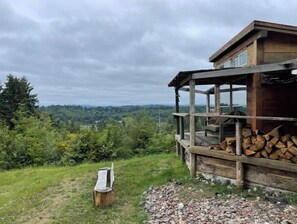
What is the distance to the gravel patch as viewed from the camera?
4.51m

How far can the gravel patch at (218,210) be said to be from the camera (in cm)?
451

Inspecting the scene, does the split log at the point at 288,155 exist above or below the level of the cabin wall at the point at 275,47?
below

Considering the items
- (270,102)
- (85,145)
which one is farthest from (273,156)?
(85,145)

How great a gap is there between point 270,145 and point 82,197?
456 centimetres

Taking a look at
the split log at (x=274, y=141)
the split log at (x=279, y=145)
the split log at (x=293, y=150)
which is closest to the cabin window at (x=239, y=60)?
the split log at (x=274, y=141)

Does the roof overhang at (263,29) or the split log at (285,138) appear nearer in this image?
the split log at (285,138)

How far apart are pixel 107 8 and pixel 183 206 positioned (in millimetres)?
16156

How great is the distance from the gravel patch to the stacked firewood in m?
0.94

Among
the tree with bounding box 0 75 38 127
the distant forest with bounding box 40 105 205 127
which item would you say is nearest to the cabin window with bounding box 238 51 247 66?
the distant forest with bounding box 40 105 205 127

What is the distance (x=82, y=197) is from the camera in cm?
A: 681

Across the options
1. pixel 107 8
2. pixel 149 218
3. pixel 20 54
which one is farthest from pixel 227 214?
pixel 20 54

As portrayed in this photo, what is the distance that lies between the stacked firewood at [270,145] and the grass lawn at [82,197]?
2.16 meters

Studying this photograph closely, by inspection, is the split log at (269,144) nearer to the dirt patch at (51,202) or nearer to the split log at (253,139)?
the split log at (253,139)

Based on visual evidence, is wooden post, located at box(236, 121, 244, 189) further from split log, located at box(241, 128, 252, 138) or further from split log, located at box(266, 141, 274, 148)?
split log, located at box(266, 141, 274, 148)
